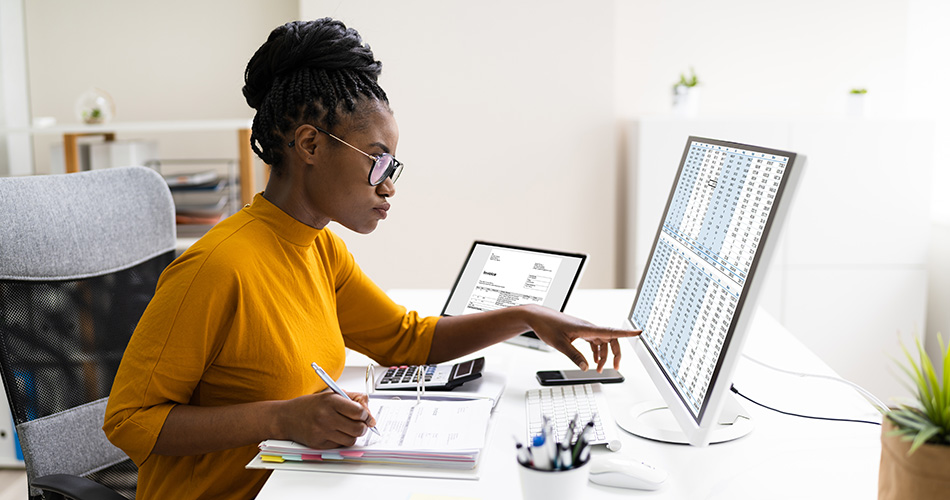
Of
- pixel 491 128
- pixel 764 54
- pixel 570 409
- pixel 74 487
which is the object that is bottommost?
pixel 74 487

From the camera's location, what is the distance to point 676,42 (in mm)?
3180

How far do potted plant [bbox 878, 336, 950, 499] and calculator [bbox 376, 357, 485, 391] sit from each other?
74cm

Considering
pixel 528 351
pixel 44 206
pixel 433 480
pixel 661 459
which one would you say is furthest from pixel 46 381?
pixel 661 459

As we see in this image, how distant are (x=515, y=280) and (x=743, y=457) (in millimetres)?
685

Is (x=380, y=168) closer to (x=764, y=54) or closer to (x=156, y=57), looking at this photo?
(x=156, y=57)

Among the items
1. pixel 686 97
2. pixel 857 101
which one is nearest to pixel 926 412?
pixel 686 97

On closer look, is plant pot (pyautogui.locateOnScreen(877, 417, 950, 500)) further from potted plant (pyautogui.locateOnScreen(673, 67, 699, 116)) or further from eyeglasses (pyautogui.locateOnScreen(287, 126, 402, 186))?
potted plant (pyautogui.locateOnScreen(673, 67, 699, 116))

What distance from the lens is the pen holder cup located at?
829 mm

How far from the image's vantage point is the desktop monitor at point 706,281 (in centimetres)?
92

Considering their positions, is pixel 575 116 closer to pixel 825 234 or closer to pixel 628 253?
pixel 628 253

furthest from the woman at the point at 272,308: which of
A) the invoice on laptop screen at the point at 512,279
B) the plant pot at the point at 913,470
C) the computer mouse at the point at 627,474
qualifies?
the plant pot at the point at 913,470

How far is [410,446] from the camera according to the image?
106 cm

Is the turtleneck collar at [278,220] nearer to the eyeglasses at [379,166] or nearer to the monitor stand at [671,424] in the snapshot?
the eyeglasses at [379,166]

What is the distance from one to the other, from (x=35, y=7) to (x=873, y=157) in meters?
3.23
